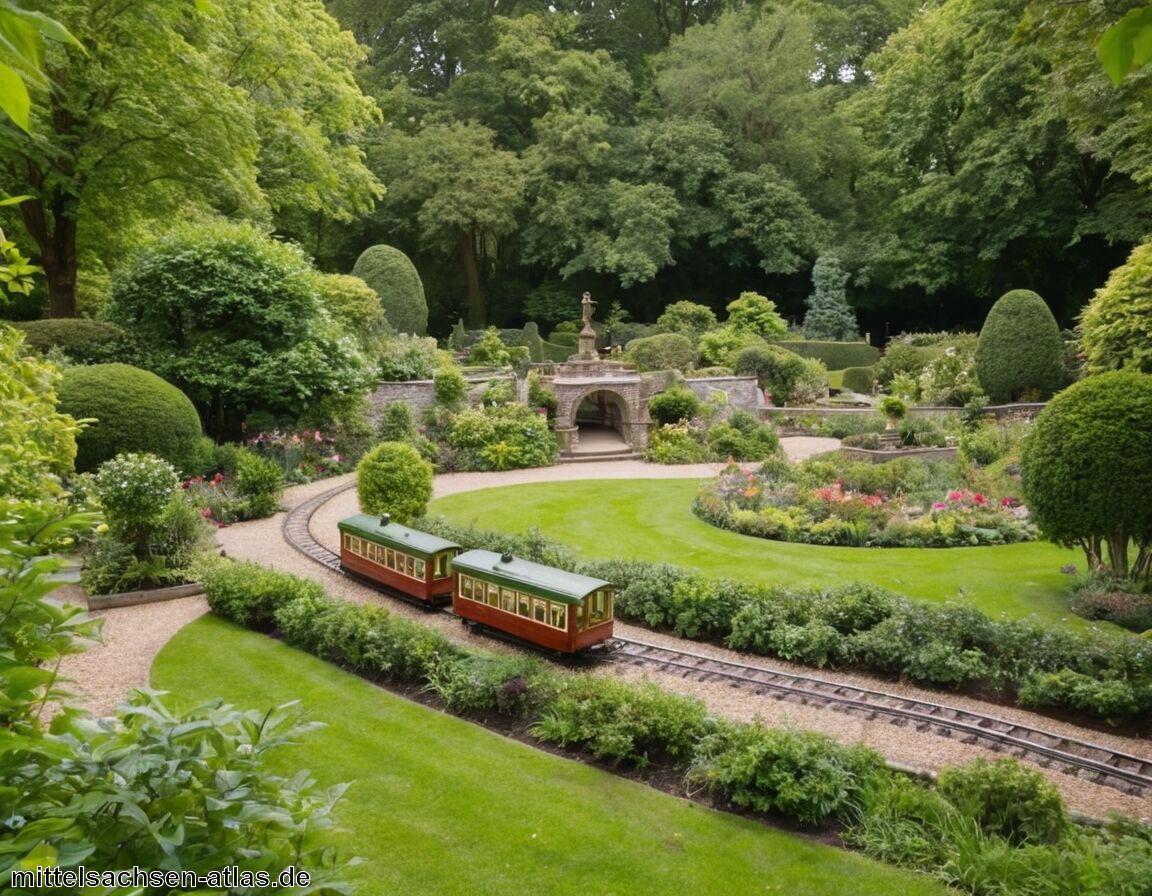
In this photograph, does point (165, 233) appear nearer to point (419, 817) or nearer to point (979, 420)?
point (419, 817)

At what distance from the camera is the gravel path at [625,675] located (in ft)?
27.3

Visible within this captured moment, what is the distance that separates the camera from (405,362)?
2745cm

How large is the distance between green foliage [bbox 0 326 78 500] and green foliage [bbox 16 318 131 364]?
11.8m

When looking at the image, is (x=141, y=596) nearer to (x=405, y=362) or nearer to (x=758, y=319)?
(x=405, y=362)

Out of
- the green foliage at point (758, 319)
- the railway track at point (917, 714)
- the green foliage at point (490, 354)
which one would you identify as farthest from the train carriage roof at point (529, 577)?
the green foliage at point (758, 319)

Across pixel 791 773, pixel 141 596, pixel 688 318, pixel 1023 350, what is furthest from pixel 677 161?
pixel 791 773

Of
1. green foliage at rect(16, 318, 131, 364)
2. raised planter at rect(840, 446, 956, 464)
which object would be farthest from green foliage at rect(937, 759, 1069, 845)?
green foliage at rect(16, 318, 131, 364)

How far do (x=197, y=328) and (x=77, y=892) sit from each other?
22.7 metres

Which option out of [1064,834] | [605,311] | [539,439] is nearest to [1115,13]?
[1064,834]

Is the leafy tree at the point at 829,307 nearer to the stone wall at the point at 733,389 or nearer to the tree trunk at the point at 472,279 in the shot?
the stone wall at the point at 733,389

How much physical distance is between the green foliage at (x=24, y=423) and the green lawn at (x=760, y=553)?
814 centimetres

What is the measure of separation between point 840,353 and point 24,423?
38.6 meters

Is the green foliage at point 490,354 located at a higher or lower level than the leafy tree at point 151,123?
lower

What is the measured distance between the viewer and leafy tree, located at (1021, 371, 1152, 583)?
11.3 metres
